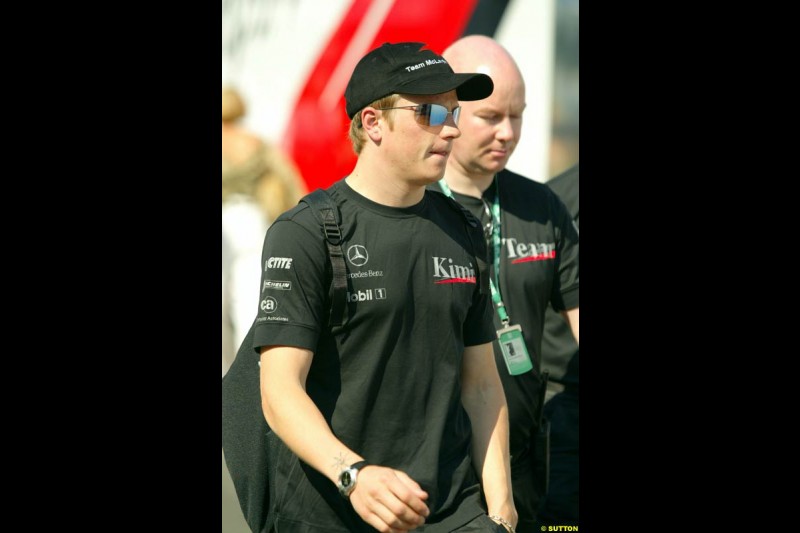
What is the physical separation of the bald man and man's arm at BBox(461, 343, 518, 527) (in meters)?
1.08

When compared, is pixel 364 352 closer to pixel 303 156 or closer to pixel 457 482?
pixel 457 482

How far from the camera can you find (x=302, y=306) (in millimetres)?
2762

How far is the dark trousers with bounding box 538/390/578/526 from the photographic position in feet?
16.1

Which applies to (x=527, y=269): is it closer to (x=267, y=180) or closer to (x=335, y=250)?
(x=335, y=250)

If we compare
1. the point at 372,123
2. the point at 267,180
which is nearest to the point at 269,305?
the point at 372,123

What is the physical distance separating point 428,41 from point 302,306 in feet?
19.1

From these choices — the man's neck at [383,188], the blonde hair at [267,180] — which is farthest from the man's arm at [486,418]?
the blonde hair at [267,180]

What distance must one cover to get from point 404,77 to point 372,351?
0.83 meters

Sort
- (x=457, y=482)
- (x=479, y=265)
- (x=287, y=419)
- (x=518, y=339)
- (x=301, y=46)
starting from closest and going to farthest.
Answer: (x=287, y=419)
(x=457, y=482)
(x=479, y=265)
(x=518, y=339)
(x=301, y=46)

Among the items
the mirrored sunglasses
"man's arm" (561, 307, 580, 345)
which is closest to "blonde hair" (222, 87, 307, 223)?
"man's arm" (561, 307, 580, 345)

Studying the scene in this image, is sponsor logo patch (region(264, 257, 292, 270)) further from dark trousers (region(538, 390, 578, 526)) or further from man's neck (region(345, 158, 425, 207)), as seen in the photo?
dark trousers (region(538, 390, 578, 526))

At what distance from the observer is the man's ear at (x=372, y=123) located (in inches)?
118

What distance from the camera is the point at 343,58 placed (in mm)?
8188
